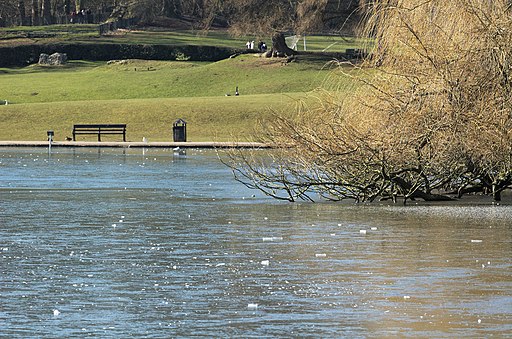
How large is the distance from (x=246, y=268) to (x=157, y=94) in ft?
193

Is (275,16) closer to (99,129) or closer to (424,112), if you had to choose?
(99,129)

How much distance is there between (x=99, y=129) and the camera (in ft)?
179

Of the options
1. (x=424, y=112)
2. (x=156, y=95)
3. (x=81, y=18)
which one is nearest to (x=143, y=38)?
(x=81, y=18)

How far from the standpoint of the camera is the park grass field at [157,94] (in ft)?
194

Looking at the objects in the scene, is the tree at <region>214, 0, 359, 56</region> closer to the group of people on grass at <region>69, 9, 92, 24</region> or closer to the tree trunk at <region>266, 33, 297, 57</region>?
the tree trunk at <region>266, 33, 297, 57</region>

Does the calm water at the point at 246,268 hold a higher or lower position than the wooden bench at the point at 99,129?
higher

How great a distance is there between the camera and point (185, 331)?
1133cm

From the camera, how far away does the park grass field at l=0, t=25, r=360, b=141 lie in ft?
194

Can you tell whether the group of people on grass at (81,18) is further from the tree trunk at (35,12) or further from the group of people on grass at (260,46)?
the group of people on grass at (260,46)

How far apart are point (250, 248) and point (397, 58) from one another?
→ 7.55 meters

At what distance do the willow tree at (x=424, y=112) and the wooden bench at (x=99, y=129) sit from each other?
30628mm

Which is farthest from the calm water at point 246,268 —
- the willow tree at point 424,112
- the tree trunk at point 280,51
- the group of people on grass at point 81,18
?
the group of people on grass at point 81,18

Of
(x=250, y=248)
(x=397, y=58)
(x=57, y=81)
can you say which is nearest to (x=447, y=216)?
(x=397, y=58)

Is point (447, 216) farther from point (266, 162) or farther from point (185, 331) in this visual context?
point (266, 162)
